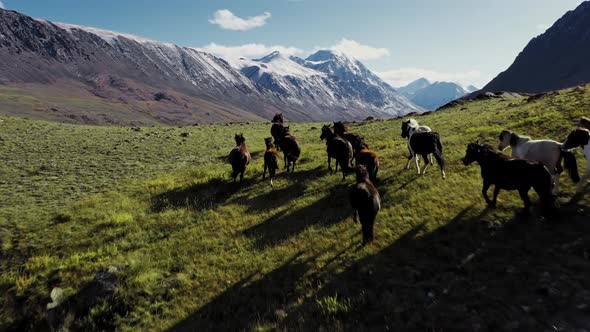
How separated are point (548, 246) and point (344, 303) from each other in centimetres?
527

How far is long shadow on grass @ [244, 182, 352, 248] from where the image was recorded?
11.5 m

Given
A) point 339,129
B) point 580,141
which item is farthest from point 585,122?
point 339,129

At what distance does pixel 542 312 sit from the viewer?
6.79 meters

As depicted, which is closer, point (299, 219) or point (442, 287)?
point (442, 287)

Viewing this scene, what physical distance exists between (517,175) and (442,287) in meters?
4.23

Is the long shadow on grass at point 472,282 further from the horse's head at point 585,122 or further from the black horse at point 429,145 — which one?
the horse's head at point 585,122

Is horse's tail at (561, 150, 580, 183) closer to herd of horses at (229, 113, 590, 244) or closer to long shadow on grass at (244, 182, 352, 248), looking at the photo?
herd of horses at (229, 113, 590, 244)

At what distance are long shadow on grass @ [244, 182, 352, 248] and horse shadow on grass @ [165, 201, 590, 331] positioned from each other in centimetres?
168

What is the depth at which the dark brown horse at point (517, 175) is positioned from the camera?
9.49 meters

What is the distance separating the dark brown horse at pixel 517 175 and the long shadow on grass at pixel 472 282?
0.74 meters

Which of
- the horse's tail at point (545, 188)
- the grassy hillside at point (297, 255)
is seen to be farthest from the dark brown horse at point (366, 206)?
the horse's tail at point (545, 188)

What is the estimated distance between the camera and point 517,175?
987 cm

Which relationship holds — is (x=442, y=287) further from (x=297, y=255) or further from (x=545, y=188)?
(x=545, y=188)

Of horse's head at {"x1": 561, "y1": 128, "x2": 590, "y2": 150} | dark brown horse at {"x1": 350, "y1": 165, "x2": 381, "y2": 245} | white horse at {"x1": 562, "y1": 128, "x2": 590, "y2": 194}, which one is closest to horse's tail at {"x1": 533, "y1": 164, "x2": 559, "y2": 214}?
white horse at {"x1": 562, "y1": 128, "x2": 590, "y2": 194}
